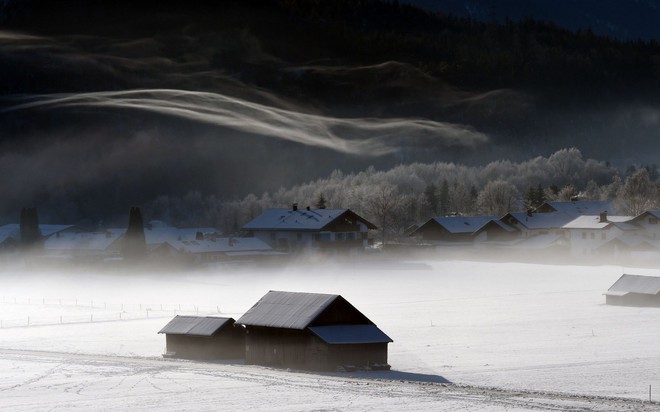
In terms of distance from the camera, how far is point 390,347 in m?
58.6

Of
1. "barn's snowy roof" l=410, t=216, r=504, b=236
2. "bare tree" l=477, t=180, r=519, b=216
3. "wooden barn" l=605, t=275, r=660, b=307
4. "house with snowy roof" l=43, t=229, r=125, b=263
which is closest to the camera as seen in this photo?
"wooden barn" l=605, t=275, r=660, b=307

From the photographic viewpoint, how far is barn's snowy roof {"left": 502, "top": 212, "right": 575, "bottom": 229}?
436ft

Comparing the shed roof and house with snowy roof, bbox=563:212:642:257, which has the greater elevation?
house with snowy roof, bbox=563:212:642:257

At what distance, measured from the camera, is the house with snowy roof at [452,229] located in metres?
136

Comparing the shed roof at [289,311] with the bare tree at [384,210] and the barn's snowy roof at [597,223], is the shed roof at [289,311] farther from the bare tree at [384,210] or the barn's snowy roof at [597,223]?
the bare tree at [384,210]

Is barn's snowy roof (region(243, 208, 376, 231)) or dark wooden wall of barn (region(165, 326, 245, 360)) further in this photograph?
barn's snowy roof (region(243, 208, 376, 231))

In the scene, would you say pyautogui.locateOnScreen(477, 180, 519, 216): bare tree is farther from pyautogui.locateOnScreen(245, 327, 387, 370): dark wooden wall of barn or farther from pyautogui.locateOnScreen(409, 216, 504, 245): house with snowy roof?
pyautogui.locateOnScreen(245, 327, 387, 370): dark wooden wall of barn

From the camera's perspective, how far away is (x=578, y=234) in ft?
414

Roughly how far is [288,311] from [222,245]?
62765 millimetres

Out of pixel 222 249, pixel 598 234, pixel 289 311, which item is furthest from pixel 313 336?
pixel 598 234

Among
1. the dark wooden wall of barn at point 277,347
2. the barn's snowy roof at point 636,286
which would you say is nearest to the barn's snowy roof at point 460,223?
the barn's snowy roof at point 636,286

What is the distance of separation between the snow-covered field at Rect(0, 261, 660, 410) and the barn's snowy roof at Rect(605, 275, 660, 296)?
170 centimetres

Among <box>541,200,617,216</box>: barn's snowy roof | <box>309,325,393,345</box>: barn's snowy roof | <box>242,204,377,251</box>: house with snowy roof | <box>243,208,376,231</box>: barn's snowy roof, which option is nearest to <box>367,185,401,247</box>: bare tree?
<box>243,208,376,231</box>: barn's snowy roof

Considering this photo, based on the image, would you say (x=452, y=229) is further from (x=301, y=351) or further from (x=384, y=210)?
(x=301, y=351)
